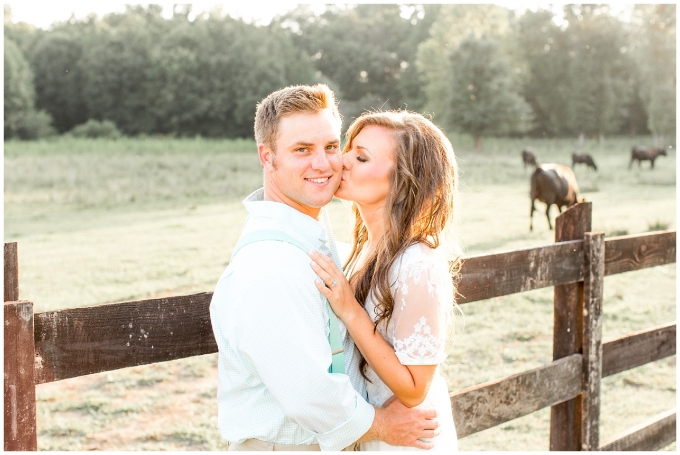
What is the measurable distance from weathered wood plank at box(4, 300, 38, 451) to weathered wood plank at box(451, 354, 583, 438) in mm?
1808

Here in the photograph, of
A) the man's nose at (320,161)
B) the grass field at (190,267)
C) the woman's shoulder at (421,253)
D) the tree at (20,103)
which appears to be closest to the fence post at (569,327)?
the grass field at (190,267)

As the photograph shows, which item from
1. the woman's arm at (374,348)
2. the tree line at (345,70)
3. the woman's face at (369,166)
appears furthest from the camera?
the tree line at (345,70)

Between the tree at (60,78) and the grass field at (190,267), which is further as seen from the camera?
the tree at (60,78)

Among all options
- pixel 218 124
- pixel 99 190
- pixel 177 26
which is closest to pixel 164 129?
pixel 218 124

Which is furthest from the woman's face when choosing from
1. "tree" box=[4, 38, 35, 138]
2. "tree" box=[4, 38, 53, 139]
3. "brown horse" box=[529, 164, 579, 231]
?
"tree" box=[4, 38, 53, 139]

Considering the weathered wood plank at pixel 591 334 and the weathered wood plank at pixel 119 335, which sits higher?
the weathered wood plank at pixel 119 335

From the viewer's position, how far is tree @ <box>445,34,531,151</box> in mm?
47562

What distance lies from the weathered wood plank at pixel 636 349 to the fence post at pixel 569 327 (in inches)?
10.5

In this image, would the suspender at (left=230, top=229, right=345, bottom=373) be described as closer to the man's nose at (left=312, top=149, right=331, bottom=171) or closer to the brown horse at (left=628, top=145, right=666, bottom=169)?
the man's nose at (left=312, top=149, right=331, bottom=171)

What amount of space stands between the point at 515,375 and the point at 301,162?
5.67 ft

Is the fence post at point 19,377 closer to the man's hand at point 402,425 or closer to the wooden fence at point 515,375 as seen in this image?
the wooden fence at point 515,375

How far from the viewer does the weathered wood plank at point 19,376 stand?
6.54 feet

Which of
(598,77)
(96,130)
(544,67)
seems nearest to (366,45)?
(544,67)

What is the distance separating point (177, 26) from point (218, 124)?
925cm
